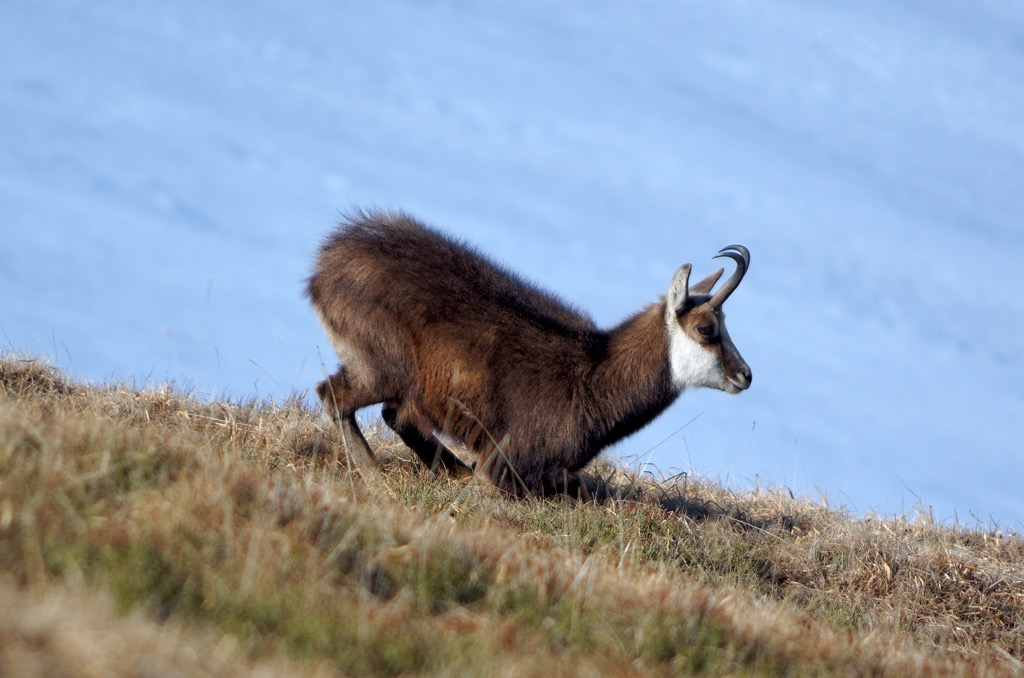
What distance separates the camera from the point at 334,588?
371 cm

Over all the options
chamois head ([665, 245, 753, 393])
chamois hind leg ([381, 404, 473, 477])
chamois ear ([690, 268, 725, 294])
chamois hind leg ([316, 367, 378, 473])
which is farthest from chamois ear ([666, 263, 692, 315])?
chamois hind leg ([316, 367, 378, 473])

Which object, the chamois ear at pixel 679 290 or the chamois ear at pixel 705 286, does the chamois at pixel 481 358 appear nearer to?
the chamois ear at pixel 679 290

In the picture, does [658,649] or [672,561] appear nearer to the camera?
[658,649]

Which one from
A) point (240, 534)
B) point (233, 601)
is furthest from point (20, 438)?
point (233, 601)

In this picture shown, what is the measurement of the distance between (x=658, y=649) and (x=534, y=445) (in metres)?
3.83

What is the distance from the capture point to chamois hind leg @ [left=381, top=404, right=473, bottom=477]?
814 cm

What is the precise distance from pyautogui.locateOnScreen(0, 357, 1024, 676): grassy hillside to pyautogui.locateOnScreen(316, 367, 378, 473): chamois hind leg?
0.99m

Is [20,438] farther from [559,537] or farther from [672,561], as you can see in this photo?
[672,561]

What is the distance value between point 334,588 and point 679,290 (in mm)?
5022

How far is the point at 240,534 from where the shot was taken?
3.89m

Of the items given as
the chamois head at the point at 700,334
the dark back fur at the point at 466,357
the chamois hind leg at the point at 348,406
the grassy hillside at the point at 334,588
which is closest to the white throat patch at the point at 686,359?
the chamois head at the point at 700,334

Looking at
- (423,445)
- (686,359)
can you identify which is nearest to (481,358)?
(423,445)

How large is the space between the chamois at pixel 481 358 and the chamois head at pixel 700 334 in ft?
0.04

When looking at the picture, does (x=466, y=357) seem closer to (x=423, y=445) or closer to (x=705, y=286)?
(x=423, y=445)
